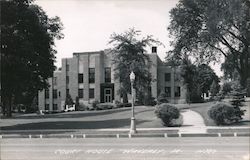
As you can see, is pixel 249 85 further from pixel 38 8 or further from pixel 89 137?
pixel 89 137

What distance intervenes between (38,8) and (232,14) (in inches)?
930

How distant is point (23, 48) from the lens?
109 ft

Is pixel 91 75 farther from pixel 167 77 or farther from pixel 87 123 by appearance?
pixel 87 123

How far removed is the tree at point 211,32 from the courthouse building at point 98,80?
1787 centimetres

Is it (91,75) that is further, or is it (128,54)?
(91,75)

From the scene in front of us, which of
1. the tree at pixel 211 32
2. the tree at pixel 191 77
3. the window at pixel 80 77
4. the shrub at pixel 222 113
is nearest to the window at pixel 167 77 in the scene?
the tree at pixel 191 77

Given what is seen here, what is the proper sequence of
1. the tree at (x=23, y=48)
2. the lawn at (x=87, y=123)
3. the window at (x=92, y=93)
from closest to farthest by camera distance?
the tree at (x=23, y=48) < the lawn at (x=87, y=123) < the window at (x=92, y=93)

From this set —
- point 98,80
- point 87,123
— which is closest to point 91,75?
point 98,80

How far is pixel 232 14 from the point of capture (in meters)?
53.4

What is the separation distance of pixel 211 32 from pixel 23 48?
1124 inches

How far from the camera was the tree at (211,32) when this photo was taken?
181ft

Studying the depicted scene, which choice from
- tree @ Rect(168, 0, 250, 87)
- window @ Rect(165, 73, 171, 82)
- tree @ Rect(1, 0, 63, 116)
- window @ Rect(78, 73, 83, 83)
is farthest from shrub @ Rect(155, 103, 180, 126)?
window @ Rect(78, 73, 83, 83)

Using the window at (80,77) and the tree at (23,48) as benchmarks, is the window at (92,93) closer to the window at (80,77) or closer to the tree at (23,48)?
the window at (80,77)

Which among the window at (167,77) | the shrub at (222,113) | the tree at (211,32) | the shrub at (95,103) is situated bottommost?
the shrub at (222,113)
